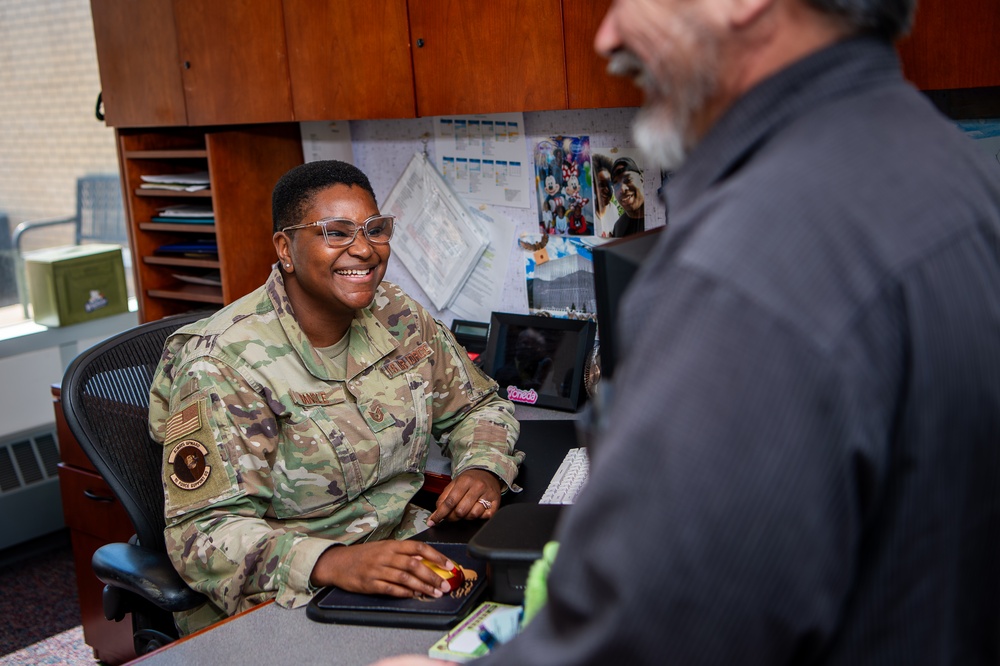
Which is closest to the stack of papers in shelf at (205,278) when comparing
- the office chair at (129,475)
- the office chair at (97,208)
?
the office chair at (129,475)

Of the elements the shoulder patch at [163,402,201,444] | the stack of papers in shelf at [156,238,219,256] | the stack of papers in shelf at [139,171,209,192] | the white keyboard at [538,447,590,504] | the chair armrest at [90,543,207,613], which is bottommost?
the chair armrest at [90,543,207,613]

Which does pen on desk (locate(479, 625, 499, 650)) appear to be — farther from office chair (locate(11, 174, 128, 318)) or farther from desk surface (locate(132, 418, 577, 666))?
office chair (locate(11, 174, 128, 318))

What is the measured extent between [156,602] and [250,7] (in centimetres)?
150

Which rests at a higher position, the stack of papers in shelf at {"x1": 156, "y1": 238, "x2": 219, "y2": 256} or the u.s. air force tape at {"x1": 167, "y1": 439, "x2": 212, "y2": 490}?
the stack of papers in shelf at {"x1": 156, "y1": 238, "x2": 219, "y2": 256}

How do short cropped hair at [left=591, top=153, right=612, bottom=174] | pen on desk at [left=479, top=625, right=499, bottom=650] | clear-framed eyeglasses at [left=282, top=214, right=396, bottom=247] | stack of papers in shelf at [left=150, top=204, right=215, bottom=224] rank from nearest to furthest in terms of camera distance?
pen on desk at [left=479, top=625, right=499, bottom=650] < clear-framed eyeglasses at [left=282, top=214, right=396, bottom=247] < short cropped hair at [left=591, top=153, right=612, bottom=174] < stack of papers in shelf at [left=150, top=204, right=215, bottom=224]

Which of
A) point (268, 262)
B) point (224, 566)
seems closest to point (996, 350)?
point (224, 566)

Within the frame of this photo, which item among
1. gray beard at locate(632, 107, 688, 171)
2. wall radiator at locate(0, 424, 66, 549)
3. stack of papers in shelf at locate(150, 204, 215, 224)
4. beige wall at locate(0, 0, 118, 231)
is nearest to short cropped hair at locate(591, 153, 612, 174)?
stack of papers in shelf at locate(150, 204, 215, 224)

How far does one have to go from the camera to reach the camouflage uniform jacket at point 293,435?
155 centimetres

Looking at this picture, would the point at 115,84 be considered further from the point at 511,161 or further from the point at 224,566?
the point at 224,566

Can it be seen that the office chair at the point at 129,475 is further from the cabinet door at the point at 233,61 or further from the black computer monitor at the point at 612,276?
the black computer monitor at the point at 612,276

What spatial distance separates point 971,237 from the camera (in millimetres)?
640

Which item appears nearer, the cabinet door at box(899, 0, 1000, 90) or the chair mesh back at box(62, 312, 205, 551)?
the cabinet door at box(899, 0, 1000, 90)

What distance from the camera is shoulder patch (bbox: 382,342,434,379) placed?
6.16ft

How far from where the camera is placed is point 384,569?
1361 mm
